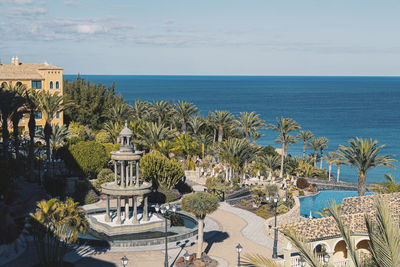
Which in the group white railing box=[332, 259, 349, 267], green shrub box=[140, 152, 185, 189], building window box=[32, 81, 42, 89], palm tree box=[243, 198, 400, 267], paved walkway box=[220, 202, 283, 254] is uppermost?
building window box=[32, 81, 42, 89]

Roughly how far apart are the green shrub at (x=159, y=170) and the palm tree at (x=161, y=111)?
27.7m

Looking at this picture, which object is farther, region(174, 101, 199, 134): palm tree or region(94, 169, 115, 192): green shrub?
region(174, 101, 199, 134): palm tree

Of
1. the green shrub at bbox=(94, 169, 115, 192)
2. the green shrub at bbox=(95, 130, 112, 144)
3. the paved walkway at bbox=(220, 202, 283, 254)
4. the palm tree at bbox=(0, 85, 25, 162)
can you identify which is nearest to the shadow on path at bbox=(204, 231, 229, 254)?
the paved walkway at bbox=(220, 202, 283, 254)

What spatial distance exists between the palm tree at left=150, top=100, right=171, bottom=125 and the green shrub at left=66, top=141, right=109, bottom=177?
76.6ft

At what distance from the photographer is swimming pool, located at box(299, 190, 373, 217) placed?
4745cm

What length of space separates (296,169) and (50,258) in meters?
44.1

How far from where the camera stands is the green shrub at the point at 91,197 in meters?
42.4

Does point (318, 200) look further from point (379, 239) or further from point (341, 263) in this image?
point (379, 239)

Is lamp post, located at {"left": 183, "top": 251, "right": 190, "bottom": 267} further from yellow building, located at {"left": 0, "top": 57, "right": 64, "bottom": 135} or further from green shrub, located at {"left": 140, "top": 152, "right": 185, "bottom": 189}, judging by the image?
yellow building, located at {"left": 0, "top": 57, "right": 64, "bottom": 135}

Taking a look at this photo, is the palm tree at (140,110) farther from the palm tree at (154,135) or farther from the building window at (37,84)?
the palm tree at (154,135)

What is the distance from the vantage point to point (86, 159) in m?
48.0

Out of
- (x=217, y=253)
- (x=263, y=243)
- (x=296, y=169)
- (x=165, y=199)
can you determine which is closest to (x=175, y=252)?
(x=217, y=253)

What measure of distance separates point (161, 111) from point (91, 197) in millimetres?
30939

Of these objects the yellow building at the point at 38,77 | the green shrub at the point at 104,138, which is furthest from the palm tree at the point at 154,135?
the yellow building at the point at 38,77
